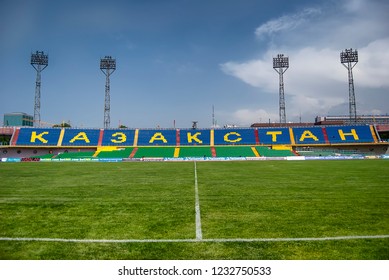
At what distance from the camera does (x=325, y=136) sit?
62875 millimetres

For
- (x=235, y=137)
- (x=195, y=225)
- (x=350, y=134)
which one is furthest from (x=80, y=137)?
(x=350, y=134)

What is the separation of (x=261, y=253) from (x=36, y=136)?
68.3 metres

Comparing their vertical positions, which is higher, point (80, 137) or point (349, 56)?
point (349, 56)

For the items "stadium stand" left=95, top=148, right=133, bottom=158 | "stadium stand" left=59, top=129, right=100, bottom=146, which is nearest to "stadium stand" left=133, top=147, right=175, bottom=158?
"stadium stand" left=95, top=148, right=133, bottom=158

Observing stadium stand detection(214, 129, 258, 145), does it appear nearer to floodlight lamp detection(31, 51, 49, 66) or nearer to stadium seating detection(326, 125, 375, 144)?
stadium seating detection(326, 125, 375, 144)

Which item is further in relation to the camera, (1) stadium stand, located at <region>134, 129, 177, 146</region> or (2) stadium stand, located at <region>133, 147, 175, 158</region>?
(1) stadium stand, located at <region>134, 129, 177, 146</region>

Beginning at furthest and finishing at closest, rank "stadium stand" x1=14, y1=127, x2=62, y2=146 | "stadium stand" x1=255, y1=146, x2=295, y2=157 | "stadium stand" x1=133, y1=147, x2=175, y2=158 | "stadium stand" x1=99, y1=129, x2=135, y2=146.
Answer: "stadium stand" x1=99, y1=129, x2=135, y2=146, "stadium stand" x1=14, y1=127, x2=62, y2=146, "stadium stand" x1=133, y1=147, x2=175, y2=158, "stadium stand" x1=255, y1=146, x2=295, y2=157

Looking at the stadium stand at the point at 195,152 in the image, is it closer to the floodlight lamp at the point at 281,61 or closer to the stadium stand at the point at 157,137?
the stadium stand at the point at 157,137

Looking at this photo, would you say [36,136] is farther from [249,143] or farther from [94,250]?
[94,250]

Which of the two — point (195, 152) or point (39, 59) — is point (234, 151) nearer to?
point (195, 152)

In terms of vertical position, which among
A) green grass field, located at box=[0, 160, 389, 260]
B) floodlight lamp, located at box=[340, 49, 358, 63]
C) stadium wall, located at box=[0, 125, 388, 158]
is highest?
floodlight lamp, located at box=[340, 49, 358, 63]

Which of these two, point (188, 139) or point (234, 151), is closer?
point (234, 151)
